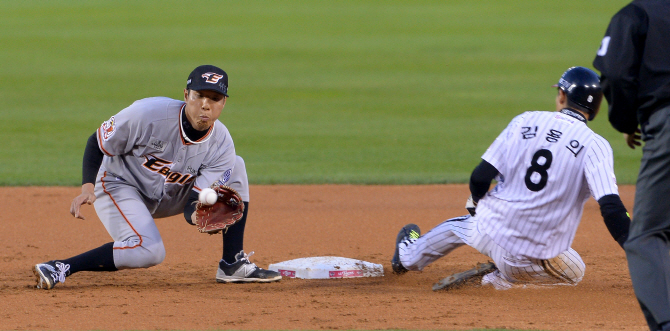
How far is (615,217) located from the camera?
3781 millimetres

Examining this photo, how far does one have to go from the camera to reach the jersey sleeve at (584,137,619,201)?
3.86 meters

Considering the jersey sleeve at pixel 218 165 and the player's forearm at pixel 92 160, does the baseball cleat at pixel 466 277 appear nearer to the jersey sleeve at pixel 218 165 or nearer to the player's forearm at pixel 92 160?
the jersey sleeve at pixel 218 165

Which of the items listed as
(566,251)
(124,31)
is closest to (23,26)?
(124,31)

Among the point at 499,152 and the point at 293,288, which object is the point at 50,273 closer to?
the point at 293,288

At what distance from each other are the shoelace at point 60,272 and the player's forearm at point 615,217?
117 inches

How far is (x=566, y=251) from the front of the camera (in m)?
4.38

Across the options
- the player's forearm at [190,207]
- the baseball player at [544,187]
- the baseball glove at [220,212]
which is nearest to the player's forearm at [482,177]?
the baseball player at [544,187]

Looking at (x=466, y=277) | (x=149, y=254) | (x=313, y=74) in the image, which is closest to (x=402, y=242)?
(x=466, y=277)

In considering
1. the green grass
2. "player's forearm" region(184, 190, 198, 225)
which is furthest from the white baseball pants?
the green grass

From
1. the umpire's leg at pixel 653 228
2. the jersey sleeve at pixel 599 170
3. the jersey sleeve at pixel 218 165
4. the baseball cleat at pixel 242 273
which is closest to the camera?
the umpire's leg at pixel 653 228

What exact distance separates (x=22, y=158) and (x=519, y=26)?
61.6ft

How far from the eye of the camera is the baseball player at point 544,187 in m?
4.01

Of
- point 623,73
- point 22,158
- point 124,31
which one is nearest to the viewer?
point 623,73

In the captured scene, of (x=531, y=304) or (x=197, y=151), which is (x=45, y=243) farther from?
(x=531, y=304)
